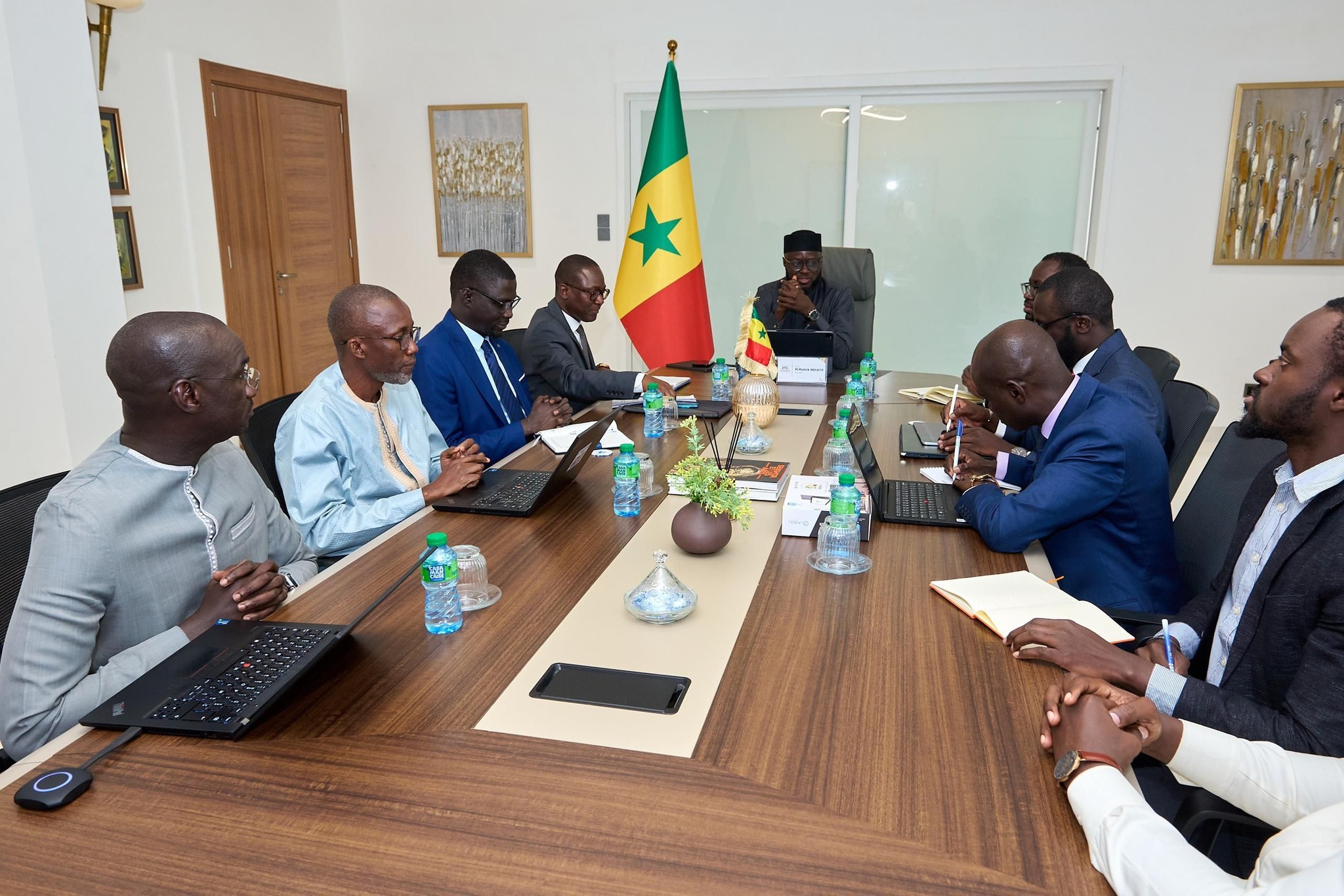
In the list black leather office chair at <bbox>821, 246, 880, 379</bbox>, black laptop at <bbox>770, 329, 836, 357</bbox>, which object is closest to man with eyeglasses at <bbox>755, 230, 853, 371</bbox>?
black leather office chair at <bbox>821, 246, 880, 379</bbox>

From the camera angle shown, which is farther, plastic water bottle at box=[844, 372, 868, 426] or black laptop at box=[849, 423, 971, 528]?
plastic water bottle at box=[844, 372, 868, 426]

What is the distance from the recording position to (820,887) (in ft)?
3.13

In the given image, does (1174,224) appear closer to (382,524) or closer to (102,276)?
(382,524)

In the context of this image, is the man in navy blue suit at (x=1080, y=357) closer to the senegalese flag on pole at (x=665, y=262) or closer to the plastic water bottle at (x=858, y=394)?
the plastic water bottle at (x=858, y=394)

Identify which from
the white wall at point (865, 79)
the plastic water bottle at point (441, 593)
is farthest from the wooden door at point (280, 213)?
the plastic water bottle at point (441, 593)

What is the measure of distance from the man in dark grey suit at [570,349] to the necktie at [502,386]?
27cm

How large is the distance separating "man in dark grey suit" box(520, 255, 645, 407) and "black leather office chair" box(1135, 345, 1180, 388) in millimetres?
1925

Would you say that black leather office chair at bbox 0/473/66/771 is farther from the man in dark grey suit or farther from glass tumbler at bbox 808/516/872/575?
the man in dark grey suit

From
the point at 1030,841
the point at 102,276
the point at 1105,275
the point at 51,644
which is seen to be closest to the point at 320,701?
the point at 51,644

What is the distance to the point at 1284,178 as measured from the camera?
522 centimetres

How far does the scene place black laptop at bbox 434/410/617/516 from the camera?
215 centimetres

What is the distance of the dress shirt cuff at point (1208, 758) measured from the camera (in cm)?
126

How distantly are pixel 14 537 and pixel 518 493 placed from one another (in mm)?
1034

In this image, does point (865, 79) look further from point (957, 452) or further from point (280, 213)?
point (957, 452)
